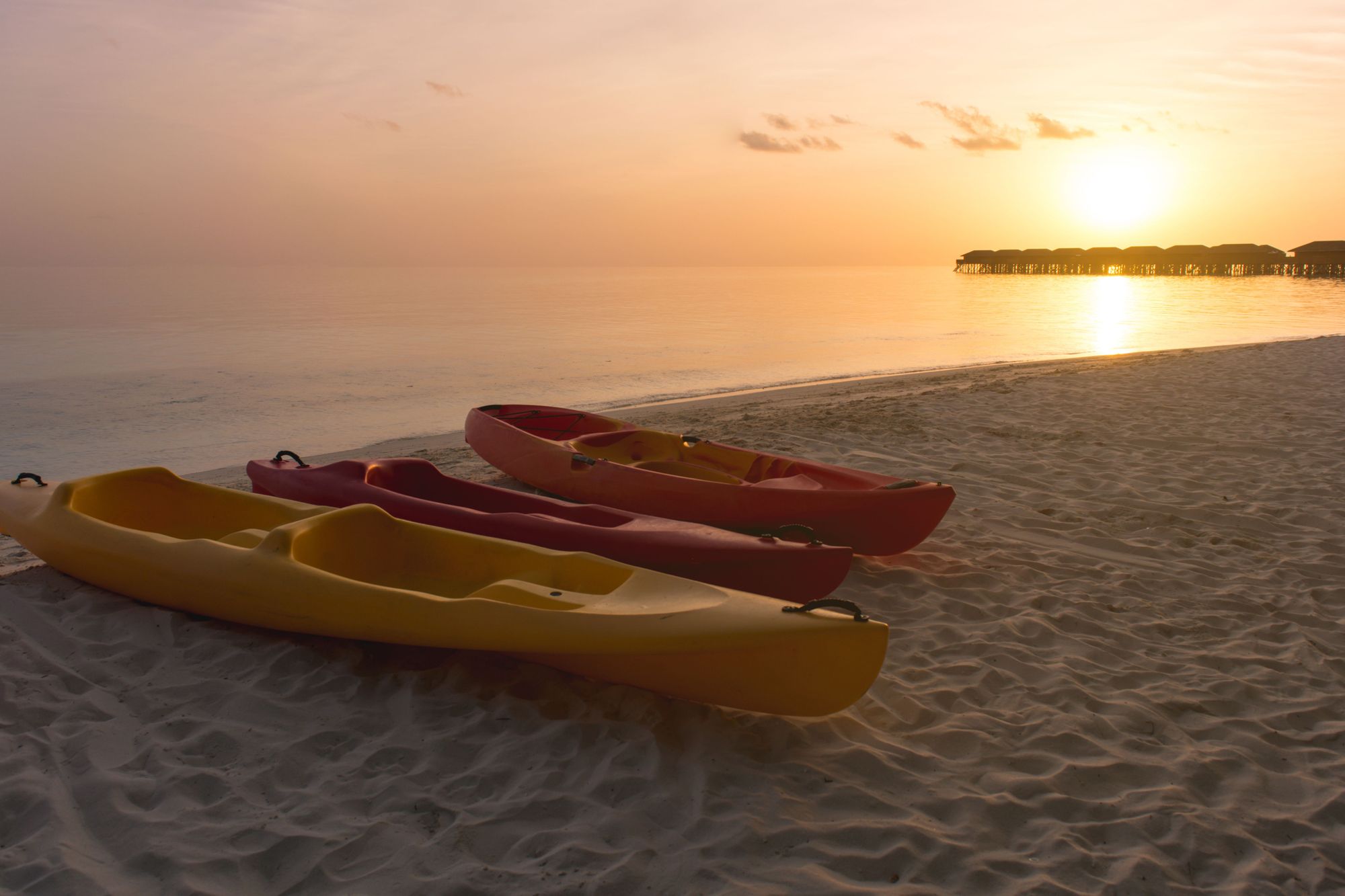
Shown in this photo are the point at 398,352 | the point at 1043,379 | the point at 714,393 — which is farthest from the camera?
the point at 398,352

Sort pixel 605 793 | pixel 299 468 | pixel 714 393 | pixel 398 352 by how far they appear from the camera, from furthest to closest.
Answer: pixel 398 352, pixel 714 393, pixel 299 468, pixel 605 793

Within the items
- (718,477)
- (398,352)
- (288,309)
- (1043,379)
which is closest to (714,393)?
(1043,379)

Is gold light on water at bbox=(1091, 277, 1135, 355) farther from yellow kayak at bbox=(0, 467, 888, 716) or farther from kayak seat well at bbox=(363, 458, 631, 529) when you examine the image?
yellow kayak at bbox=(0, 467, 888, 716)

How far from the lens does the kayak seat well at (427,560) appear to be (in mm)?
3438

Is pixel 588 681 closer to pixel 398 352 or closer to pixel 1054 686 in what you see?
pixel 1054 686

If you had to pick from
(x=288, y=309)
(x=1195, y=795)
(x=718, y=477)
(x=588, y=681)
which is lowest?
(x=1195, y=795)

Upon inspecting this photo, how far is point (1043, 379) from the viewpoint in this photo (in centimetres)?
1103

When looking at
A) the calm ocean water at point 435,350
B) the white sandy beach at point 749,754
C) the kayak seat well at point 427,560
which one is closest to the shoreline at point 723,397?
the calm ocean water at point 435,350

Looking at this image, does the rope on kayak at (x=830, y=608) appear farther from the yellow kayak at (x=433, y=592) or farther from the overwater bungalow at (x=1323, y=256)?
the overwater bungalow at (x=1323, y=256)

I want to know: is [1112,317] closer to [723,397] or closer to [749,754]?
[723,397]

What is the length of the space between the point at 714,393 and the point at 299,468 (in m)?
8.70

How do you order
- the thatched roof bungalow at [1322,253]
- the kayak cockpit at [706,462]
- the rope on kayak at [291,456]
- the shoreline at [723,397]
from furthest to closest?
the thatched roof bungalow at [1322,253] < the shoreline at [723,397] < the rope on kayak at [291,456] < the kayak cockpit at [706,462]

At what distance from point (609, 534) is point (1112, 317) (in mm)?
27576

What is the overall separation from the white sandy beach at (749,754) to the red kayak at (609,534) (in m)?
0.49
